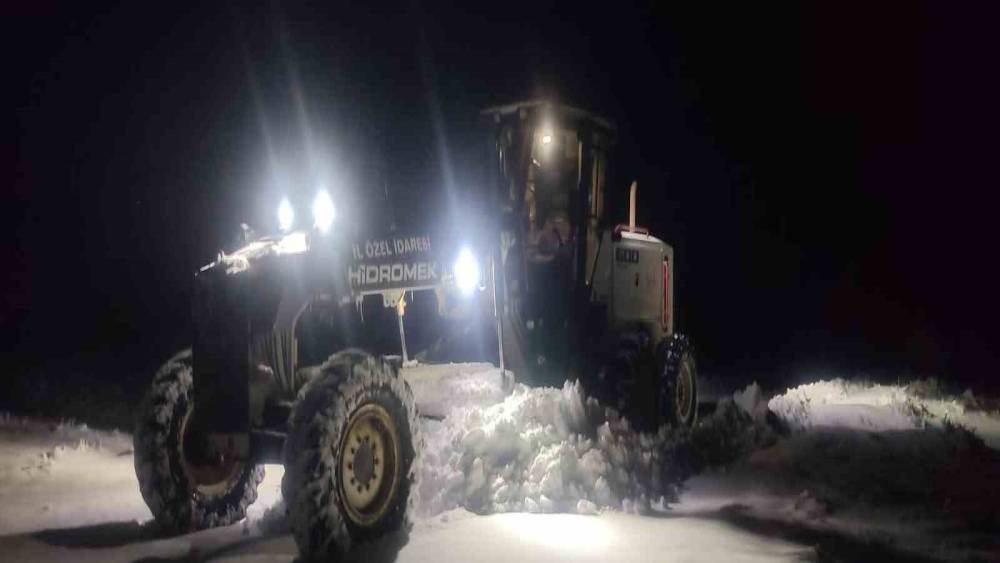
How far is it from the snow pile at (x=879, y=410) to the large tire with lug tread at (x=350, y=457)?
5941 mm

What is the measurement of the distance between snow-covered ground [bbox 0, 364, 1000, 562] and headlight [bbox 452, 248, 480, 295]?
2.77ft

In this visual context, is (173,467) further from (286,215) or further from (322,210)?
(322,210)

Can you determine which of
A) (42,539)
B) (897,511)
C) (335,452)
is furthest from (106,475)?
(897,511)

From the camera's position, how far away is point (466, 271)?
29.5ft

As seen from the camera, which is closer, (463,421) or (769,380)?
(463,421)

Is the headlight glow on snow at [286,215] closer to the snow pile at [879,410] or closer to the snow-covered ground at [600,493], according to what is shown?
the snow-covered ground at [600,493]

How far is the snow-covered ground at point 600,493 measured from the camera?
7.00 meters

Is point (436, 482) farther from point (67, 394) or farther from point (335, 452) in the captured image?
point (67, 394)

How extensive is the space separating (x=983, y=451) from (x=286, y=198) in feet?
25.7

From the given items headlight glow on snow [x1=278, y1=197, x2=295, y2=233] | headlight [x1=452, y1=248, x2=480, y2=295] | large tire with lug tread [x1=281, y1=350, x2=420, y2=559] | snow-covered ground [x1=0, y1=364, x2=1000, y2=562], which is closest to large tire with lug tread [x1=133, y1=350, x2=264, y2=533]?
snow-covered ground [x1=0, y1=364, x2=1000, y2=562]

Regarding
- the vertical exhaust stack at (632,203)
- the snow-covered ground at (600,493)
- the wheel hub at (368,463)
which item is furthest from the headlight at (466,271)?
the vertical exhaust stack at (632,203)

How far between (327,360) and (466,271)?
2.16 meters

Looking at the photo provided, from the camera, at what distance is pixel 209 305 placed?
7309 mm

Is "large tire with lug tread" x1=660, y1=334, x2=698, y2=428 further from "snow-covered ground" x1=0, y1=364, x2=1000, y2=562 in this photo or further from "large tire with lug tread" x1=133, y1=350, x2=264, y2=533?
"large tire with lug tread" x1=133, y1=350, x2=264, y2=533
